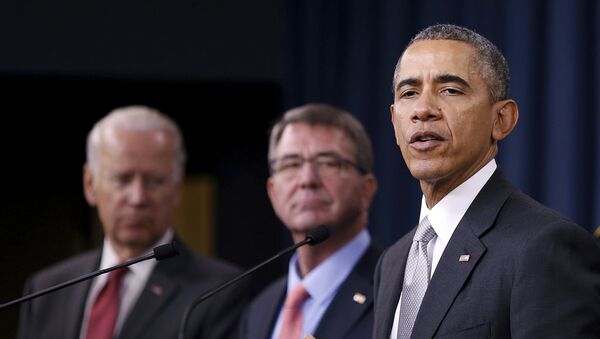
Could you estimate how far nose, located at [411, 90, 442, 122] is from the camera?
1.90m

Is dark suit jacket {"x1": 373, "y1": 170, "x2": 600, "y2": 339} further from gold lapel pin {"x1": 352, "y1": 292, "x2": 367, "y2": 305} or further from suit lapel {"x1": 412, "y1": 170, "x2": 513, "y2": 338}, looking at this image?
gold lapel pin {"x1": 352, "y1": 292, "x2": 367, "y2": 305}

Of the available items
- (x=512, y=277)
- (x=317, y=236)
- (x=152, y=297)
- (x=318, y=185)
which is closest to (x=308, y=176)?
(x=318, y=185)

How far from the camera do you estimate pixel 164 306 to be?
10.4 ft

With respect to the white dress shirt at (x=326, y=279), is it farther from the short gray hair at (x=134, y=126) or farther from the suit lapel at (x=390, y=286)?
the short gray hair at (x=134, y=126)

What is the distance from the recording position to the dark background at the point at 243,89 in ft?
11.8

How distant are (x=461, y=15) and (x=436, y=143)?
2288 millimetres

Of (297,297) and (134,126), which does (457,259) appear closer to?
(297,297)

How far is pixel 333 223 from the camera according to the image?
290 cm

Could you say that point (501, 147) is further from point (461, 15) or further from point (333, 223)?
point (333, 223)

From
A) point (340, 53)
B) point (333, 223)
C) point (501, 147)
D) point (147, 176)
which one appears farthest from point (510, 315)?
point (340, 53)

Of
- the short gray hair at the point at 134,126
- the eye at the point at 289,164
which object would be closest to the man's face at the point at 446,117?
the eye at the point at 289,164

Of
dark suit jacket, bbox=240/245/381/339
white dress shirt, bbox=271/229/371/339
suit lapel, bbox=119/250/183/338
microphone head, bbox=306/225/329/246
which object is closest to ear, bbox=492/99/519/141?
microphone head, bbox=306/225/329/246

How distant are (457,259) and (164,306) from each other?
1.51 meters

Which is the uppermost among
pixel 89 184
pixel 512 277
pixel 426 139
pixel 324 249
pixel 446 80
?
pixel 446 80
